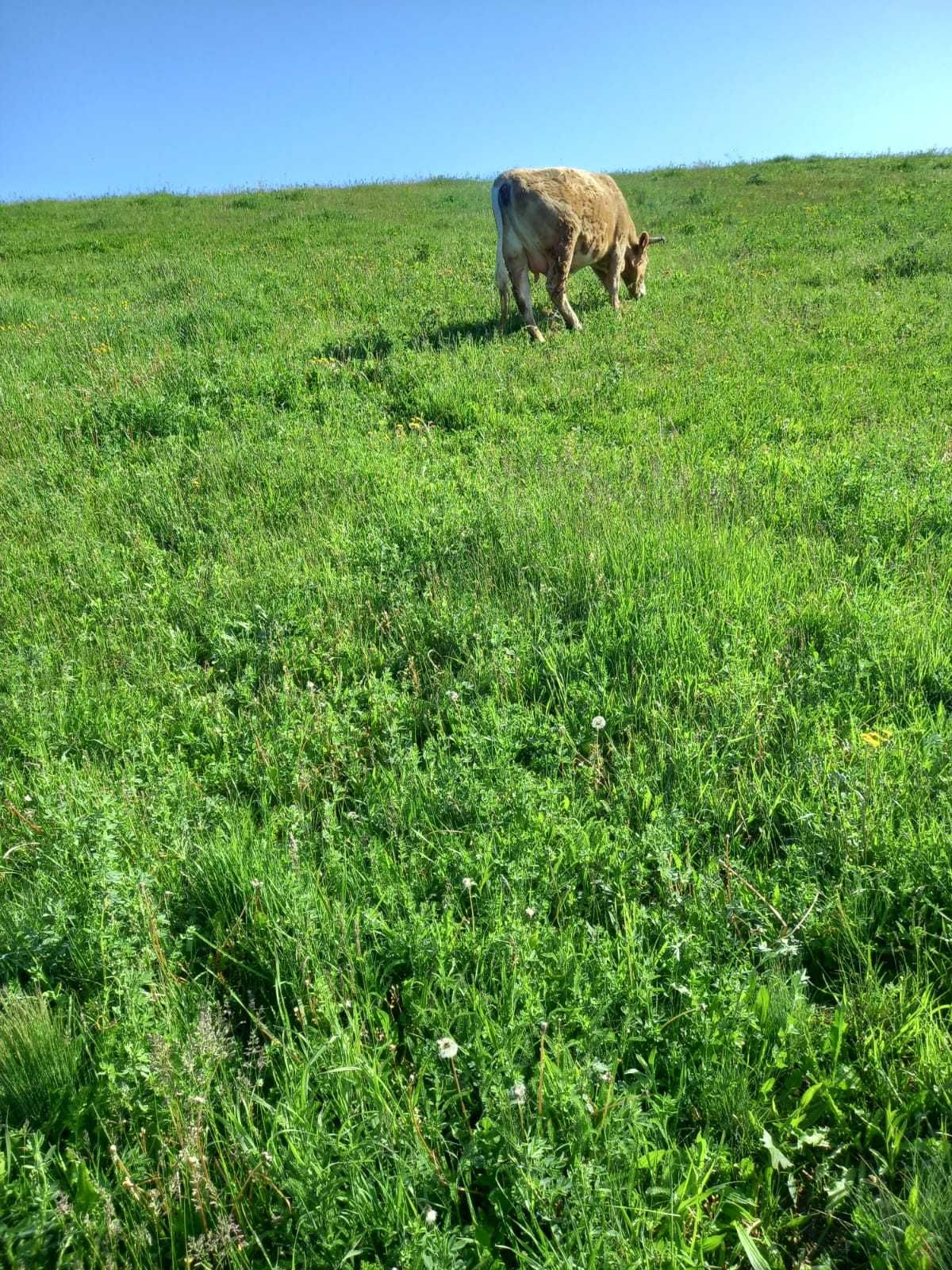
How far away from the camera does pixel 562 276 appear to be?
36.2 feet

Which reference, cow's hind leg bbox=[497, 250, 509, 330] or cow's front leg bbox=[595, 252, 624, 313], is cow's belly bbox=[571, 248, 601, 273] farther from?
cow's hind leg bbox=[497, 250, 509, 330]

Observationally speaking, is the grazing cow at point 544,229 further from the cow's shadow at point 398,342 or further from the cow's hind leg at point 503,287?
the cow's shadow at point 398,342

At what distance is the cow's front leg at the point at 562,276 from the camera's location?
431 inches

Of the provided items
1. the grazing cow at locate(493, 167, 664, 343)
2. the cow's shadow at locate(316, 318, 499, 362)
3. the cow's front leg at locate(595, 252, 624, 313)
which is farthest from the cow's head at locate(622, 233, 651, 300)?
the cow's shadow at locate(316, 318, 499, 362)

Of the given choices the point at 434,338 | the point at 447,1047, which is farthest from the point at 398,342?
the point at 447,1047

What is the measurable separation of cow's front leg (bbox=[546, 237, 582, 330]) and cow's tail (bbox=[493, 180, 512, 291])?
0.61 m

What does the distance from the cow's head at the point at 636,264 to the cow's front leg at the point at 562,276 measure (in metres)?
2.39

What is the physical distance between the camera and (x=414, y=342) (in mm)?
10633

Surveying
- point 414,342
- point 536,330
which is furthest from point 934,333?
point 414,342

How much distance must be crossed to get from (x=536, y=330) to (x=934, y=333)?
4.92 m

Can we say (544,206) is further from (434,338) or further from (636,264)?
(636,264)

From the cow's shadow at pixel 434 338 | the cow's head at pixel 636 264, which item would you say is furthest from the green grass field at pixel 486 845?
the cow's head at pixel 636 264

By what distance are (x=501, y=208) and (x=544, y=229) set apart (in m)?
0.70

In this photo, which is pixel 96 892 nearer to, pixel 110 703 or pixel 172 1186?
pixel 172 1186
